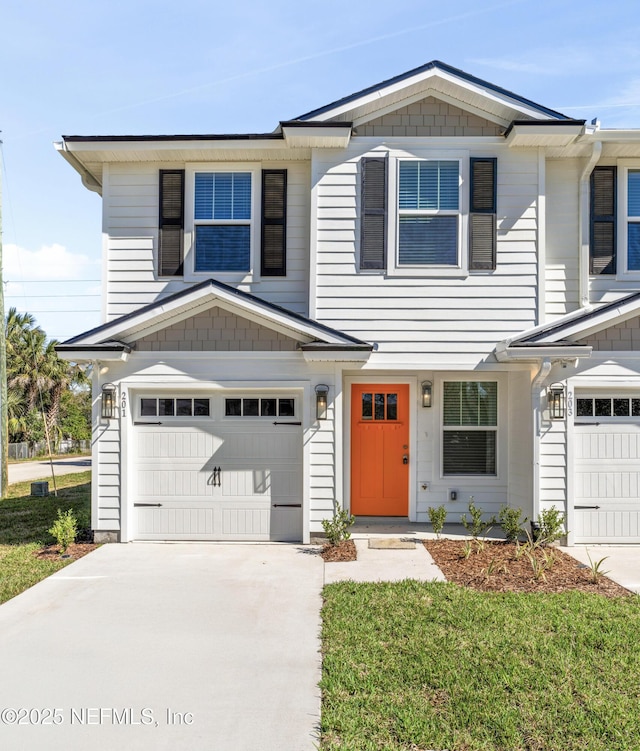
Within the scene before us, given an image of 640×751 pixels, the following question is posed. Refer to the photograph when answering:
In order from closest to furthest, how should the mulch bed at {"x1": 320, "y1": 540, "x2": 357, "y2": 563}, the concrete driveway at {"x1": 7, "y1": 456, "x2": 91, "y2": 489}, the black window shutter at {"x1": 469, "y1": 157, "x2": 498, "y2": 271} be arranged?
1. the mulch bed at {"x1": 320, "y1": 540, "x2": 357, "y2": 563}
2. the black window shutter at {"x1": 469, "y1": 157, "x2": 498, "y2": 271}
3. the concrete driveway at {"x1": 7, "y1": 456, "x2": 91, "y2": 489}

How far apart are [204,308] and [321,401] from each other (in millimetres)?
2071

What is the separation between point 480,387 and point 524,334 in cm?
127

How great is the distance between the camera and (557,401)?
26.1 ft

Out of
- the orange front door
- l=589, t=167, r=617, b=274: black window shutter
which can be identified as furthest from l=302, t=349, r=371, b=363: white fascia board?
l=589, t=167, r=617, b=274: black window shutter

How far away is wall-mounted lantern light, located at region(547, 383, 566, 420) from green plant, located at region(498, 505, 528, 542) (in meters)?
1.43

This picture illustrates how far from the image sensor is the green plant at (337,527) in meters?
7.56

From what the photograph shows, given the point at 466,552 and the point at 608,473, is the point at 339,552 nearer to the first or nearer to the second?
the point at 466,552

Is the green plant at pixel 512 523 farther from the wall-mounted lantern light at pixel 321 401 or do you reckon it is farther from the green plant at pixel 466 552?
the wall-mounted lantern light at pixel 321 401

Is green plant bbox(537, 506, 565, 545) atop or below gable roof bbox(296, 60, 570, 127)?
below

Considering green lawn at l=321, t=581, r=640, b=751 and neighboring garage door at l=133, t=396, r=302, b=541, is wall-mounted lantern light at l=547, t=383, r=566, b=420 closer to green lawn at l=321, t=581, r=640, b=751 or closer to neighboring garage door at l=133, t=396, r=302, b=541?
green lawn at l=321, t=581, r=640, b=751

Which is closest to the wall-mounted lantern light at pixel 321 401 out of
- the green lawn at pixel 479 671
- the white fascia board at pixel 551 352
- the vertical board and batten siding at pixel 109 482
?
the white fascia board at pixel 551 352

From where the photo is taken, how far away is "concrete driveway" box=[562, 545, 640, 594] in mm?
6402

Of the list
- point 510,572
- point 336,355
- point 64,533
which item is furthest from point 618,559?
point 64,533

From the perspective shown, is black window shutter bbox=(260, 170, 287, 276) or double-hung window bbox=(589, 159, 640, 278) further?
black window shutter bbox=(260, 170, 287, 276)
